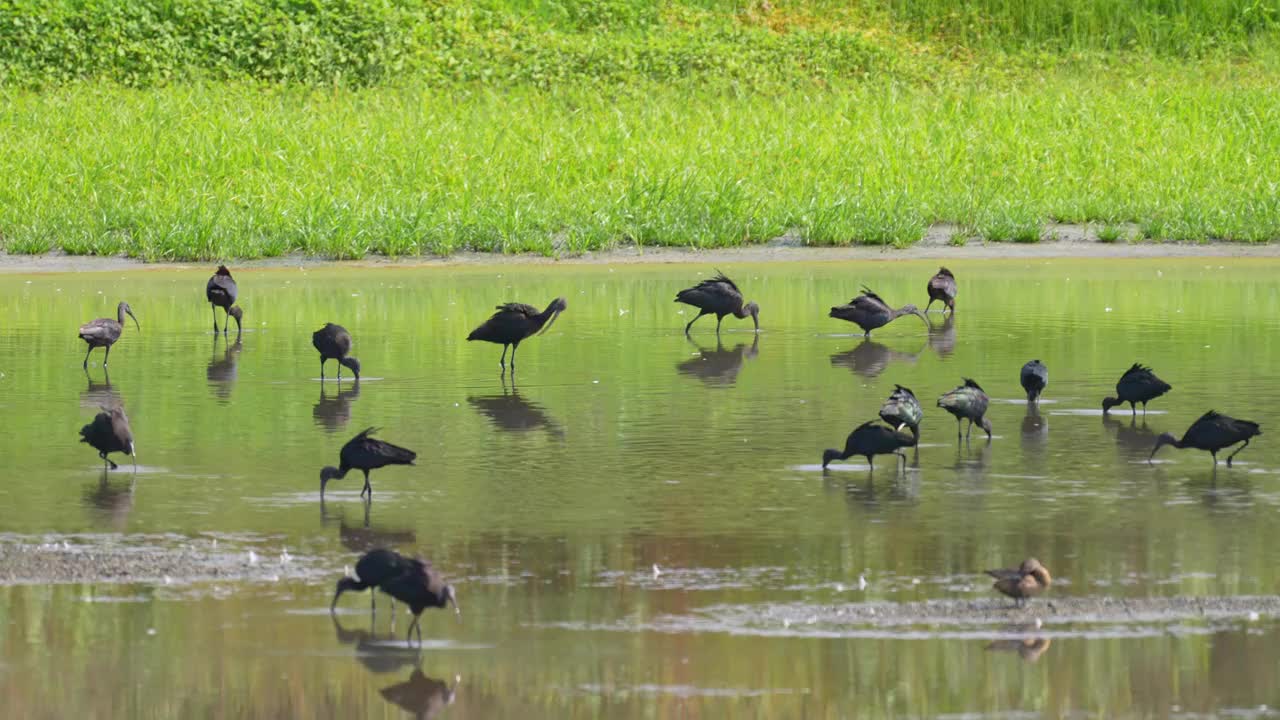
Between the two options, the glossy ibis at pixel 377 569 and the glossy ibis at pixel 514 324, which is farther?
the glossy ibis at pixel 514 324

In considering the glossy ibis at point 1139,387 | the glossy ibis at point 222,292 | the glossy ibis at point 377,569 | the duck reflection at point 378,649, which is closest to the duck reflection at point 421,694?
the duck reflection at point 378,649

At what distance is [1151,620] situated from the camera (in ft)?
22.2

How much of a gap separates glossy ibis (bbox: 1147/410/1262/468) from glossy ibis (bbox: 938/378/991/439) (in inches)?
42.6

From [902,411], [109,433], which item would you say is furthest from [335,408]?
[902,411]

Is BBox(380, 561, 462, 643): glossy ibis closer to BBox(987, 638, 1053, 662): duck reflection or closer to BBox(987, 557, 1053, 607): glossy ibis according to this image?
BBox(987, 638, 1053, 662): duck reflection

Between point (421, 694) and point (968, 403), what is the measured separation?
4.81m

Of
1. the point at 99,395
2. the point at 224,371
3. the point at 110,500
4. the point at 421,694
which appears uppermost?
the point at 224,371

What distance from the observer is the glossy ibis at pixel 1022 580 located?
22.4 feet

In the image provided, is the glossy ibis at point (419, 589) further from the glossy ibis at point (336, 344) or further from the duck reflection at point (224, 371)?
the glossy ibis at point (336, 344)

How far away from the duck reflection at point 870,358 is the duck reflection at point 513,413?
238 centimetres

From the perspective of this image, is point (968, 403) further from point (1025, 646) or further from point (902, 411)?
point (1025, 646)

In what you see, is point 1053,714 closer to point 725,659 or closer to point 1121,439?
point 725,659

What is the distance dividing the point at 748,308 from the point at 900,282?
427 cm

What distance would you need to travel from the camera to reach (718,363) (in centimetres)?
1422
